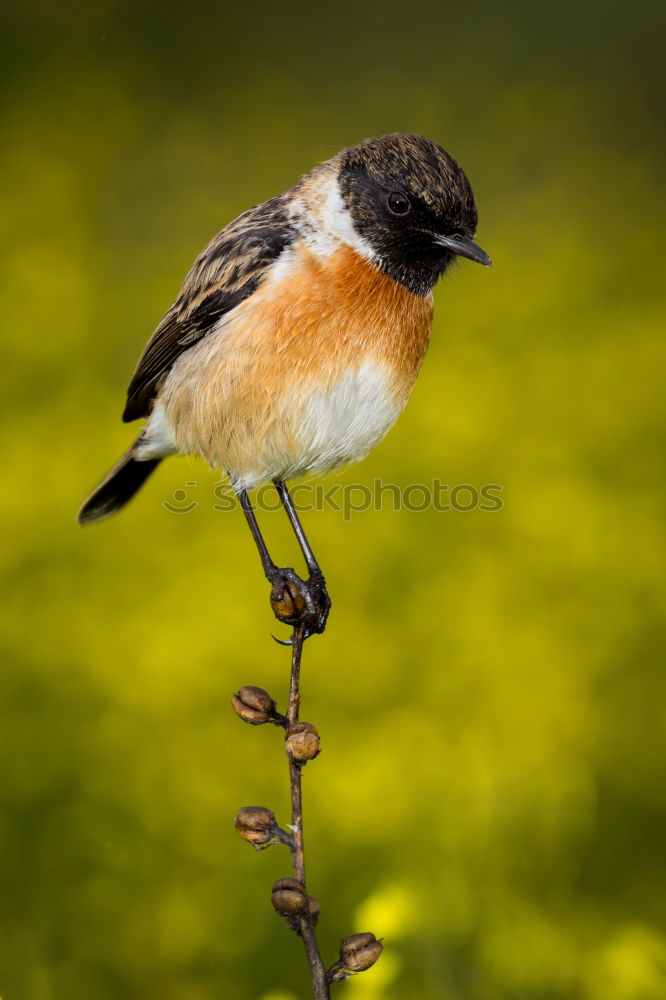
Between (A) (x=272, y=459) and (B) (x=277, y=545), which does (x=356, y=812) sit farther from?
(A) (x=272, y=459)

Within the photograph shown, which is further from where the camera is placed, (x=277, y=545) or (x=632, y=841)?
(x=277, y=545)

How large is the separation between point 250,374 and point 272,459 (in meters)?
0.24

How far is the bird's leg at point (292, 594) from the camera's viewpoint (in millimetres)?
2334

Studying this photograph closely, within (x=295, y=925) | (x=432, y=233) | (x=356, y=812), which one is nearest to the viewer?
(x=295, y=925)

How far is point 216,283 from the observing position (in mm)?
2990

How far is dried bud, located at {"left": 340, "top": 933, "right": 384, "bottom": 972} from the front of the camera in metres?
1.91

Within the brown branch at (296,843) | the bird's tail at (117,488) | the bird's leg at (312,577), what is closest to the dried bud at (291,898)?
the brown branch at (296,843)

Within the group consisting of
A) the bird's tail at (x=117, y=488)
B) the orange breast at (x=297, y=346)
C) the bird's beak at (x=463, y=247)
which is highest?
the bird's beak at (x=463, y=247)

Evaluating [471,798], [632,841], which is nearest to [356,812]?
[471,798]

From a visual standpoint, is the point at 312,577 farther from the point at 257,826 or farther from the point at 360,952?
the point at 360,952

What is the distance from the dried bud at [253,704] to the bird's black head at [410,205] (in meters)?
1.05

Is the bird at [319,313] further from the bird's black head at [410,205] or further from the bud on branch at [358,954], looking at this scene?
the bud on branch at [358,954]

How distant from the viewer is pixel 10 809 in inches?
147

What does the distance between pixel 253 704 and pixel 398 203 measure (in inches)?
49.2
